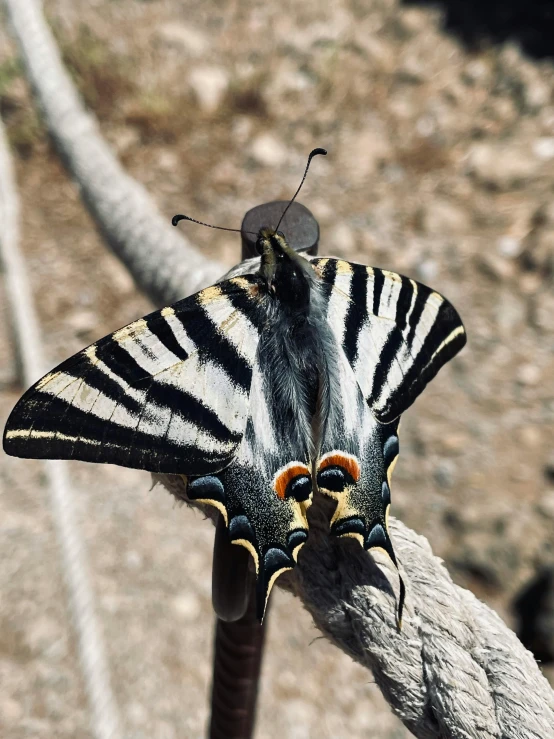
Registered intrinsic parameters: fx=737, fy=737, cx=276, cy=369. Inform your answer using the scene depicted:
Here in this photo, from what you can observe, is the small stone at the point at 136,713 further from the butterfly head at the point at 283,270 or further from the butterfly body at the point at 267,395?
the butterfly head at the point at 283,270

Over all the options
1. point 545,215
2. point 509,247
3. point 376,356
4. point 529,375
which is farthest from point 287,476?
point 545,215

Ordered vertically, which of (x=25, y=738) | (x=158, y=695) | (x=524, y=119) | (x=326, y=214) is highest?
(x=524, y=119)

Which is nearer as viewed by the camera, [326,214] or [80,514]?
[80,514]

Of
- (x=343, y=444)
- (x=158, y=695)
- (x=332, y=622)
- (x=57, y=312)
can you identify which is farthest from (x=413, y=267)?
(x=332, y=622)

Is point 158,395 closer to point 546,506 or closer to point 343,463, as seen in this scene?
point 343,463

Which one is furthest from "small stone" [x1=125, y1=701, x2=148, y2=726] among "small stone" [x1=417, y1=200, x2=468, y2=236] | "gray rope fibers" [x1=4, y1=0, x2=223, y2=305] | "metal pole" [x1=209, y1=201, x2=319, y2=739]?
"small stone" [x1=417, y1=200, x2=468, y2=236]

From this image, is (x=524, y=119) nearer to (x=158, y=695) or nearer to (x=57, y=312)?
(x=57, y=312)

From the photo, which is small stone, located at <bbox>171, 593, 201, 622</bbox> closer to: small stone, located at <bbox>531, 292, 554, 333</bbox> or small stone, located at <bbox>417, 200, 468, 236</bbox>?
small stone, located at <bbox>531, 292, 554, 333</bbox>

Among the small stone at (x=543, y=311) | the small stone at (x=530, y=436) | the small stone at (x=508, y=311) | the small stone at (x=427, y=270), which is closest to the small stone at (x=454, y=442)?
the small stone at (x=530, y=436)
